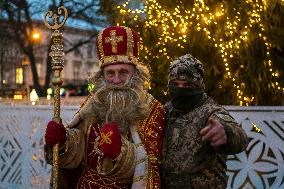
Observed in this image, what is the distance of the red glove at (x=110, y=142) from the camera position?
3238 mm

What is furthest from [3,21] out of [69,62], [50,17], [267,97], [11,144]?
[69,62]

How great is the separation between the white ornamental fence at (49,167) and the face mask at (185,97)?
9.49ft

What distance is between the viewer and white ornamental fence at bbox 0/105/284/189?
6.16 meters

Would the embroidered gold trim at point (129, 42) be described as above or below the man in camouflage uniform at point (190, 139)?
above

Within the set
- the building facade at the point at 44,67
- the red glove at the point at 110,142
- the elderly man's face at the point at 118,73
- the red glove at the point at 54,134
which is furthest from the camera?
the building facade at the point at 44,67

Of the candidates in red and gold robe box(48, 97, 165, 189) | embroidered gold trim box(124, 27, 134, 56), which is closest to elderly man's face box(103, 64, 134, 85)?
embroidered gold trim box(124, 27, 134, 56)

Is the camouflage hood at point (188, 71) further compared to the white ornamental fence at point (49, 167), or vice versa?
the white ornamental fence at point (49, 167)

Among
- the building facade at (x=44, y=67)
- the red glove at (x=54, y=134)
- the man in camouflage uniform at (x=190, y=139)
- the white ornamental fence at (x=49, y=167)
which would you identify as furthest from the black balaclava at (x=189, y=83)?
the building facade at (x=44, y=67)

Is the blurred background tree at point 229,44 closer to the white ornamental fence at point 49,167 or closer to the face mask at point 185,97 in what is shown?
the white ornamental fence at point 49,167

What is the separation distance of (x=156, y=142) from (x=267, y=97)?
4613mm

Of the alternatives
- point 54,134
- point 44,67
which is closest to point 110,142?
point 54,134

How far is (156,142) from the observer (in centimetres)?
351

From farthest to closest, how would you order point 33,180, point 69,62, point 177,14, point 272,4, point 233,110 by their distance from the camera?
point 69,62 → point 33,180 → point 177,14 → point 272,4 → point 233,110

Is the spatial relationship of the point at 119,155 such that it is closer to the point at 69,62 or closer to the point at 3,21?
the point at 3,21
